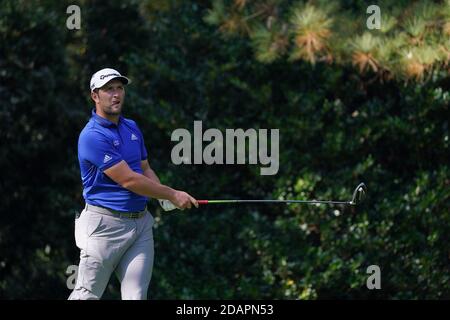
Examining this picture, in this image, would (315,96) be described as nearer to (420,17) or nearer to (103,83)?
(420,17)

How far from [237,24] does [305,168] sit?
5.04 feet

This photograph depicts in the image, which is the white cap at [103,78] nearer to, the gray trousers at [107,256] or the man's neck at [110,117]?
the man's neck at [110,117]

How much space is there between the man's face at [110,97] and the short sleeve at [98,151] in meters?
0.17

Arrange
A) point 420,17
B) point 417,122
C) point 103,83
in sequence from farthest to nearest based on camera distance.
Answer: point 417,122 → point 420,17 → point 103,83

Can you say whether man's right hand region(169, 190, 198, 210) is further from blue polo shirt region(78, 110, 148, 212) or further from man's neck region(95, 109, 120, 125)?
man's neck region(95, 109, 120, 125)

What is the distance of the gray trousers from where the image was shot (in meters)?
6.42

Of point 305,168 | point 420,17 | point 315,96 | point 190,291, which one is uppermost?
point 420,17

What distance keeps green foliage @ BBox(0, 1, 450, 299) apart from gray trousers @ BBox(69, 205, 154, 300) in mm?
4202

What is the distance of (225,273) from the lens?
448 inches

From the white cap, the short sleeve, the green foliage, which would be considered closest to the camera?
the short sleeve

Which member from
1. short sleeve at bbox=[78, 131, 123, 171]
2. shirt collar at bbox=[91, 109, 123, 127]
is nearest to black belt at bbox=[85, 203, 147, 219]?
short sleeve at bbox=[78, 131, 123, 171]

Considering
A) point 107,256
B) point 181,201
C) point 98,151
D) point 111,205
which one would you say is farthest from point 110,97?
point 107,256

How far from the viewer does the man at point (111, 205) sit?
21.0 ft

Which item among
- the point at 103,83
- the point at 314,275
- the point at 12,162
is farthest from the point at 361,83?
the point at 103,83
